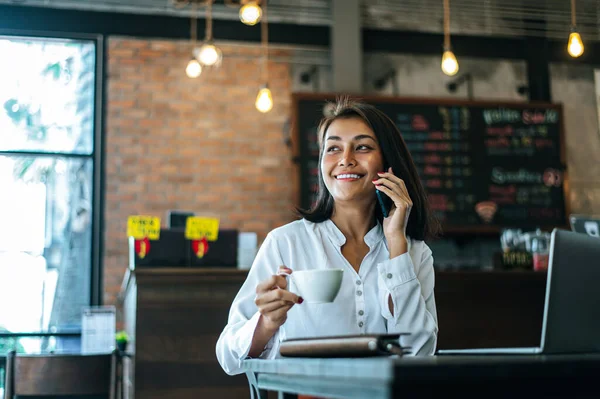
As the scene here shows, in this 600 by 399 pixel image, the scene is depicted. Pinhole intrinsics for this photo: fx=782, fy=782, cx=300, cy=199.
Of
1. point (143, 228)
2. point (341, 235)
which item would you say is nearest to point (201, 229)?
point (143, 228)

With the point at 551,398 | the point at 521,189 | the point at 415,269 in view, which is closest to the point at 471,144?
the point at 521,189

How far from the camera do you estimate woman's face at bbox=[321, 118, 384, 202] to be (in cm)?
199

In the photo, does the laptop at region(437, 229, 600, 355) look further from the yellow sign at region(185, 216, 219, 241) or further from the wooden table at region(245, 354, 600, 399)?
the yellow sign at region(185, 216, 219, 241)

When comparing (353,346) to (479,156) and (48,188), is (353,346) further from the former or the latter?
(479,156)

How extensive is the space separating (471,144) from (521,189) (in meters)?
0.54

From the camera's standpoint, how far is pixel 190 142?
19.9ft

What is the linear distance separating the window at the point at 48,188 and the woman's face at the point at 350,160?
4.15 meters

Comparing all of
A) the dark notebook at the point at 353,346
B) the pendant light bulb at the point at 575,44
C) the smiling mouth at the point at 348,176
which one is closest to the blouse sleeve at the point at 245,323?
the smiling mouth at the point at 348,176

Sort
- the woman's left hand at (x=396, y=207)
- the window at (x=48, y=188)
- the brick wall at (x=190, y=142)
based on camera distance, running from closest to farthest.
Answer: the woman's left hand at (x=396, y=207)
the window at (x=48, y=188)
the brick wall at (x=190, y=142)

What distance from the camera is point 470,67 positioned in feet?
22.3

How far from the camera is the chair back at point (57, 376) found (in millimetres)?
3189

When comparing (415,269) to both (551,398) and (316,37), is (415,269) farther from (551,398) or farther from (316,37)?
(316,37)

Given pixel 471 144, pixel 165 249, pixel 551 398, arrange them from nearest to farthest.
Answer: pixel 551 398, pixel 165 249, pixel 471 144

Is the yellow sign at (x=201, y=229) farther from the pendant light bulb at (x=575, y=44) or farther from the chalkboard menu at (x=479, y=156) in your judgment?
the pendant light bulb at (x=575, y=44)
